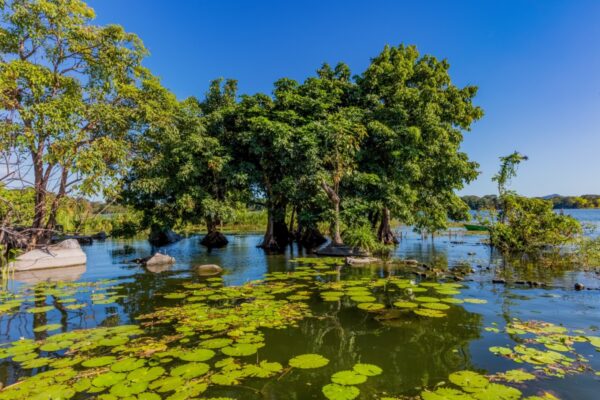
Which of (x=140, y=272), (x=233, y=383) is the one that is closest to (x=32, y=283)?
(x=140, y=272)

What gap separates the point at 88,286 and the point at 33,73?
9.00 metres

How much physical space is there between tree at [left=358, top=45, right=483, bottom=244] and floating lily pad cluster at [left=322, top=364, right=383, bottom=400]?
13794 mm

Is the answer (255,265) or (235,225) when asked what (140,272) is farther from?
(235,225)

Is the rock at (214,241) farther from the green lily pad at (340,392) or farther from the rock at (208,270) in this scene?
the green lily pad at (340,392)

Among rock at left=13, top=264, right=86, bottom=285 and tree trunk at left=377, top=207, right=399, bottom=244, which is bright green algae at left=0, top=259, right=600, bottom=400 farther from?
tree trunk at left=377, top=207, right=399, bottom=244

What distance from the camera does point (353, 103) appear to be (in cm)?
1994

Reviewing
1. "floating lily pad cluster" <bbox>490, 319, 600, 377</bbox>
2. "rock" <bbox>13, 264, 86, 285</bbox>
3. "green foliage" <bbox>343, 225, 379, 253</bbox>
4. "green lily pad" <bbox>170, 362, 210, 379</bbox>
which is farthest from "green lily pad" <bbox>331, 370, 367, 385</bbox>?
"green foliage" <bbox>343, 225, 379, 253</bbox>

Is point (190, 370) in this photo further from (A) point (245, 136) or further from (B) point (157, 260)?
(A) point (245, 136)

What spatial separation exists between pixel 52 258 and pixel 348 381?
48.0ft

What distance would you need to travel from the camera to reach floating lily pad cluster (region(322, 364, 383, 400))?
3.40 meters

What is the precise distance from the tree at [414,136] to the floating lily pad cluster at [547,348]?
39.0ft

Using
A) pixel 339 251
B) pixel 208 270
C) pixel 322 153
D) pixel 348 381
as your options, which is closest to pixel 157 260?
pixel 208 270

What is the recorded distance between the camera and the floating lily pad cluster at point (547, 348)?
13.2 ft

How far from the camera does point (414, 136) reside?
1653 cm
